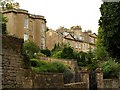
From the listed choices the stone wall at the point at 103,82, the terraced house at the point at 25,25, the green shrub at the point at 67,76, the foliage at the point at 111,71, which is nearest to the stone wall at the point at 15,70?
the green shrub at the point at 67,76

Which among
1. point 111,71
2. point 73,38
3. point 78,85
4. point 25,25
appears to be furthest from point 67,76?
point 73,38

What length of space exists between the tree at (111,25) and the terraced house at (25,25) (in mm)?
27497

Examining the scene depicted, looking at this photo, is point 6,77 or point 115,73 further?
point 115,73

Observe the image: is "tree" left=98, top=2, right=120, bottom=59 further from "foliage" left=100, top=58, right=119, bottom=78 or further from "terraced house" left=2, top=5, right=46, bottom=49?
"terraced house" left=2, top=5, right=46, bottom=49

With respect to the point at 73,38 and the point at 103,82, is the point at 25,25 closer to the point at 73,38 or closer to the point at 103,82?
the point at 73,38

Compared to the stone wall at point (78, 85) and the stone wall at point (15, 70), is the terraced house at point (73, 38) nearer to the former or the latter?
the stone wall at point (78, 85)

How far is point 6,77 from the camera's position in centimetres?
1997

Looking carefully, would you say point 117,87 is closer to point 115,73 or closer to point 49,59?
point 115,73

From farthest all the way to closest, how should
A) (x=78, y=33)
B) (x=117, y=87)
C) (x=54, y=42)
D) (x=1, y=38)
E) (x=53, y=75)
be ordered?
(x=78, y=33), (x=54, y=42), (x=117, y=87), (x=53, y=75), (x=1, y=38)

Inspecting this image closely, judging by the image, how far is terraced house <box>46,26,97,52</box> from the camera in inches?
2795

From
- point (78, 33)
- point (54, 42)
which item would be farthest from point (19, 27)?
point (78, 33)

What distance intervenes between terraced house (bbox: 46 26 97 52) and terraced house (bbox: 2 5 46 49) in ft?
26.9

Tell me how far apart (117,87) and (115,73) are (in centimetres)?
Result: 247

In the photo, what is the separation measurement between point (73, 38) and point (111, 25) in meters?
53.9
